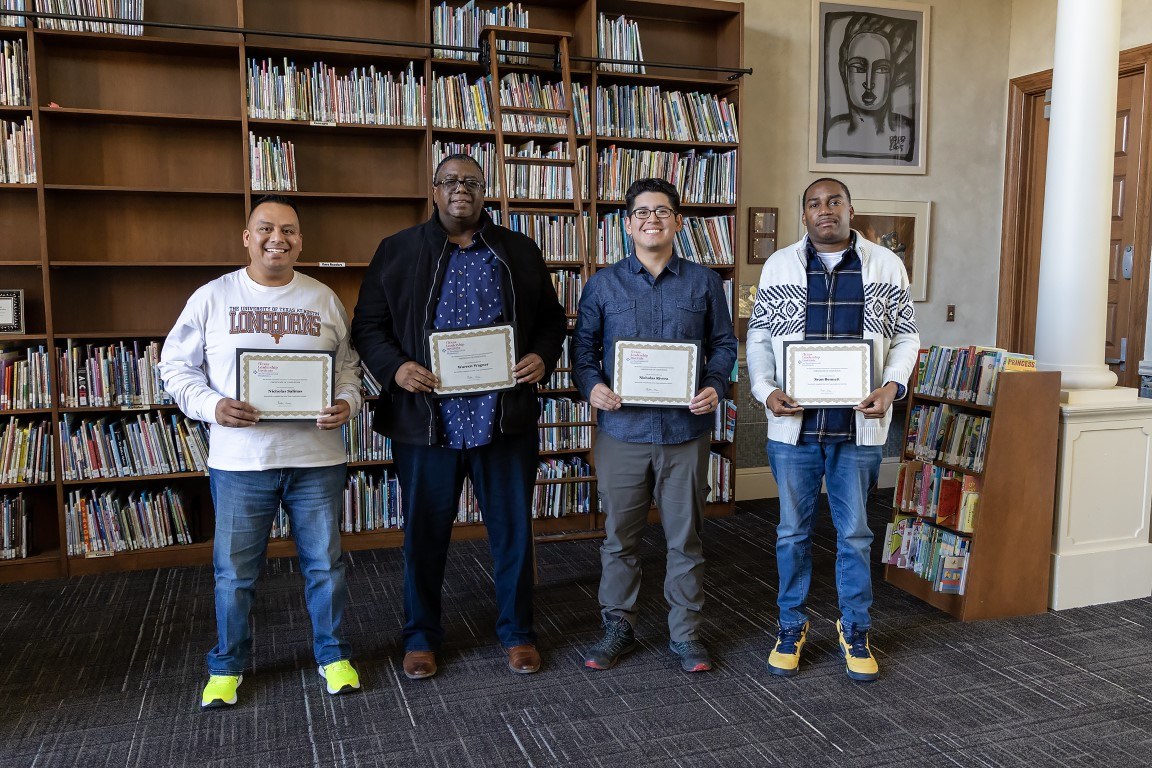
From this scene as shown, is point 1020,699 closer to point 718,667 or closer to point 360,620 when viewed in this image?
point 718,667

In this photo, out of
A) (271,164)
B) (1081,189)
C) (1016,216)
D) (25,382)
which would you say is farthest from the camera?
(1016,216)

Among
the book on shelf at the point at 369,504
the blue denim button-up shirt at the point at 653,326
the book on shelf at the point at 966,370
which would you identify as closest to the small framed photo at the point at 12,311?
the book on shelf at the point at 369,504

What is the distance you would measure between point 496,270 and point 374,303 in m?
0.41

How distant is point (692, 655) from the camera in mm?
2889

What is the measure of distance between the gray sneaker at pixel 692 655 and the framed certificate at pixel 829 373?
35.4 inches

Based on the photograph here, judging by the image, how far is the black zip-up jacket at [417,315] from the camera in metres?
2.75

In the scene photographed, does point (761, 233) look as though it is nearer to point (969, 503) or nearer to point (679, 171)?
point (679, 171)

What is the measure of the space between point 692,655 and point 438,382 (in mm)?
1240

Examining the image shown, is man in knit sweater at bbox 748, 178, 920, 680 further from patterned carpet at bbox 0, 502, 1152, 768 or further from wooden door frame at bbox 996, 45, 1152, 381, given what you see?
wooden door frame at bbox 996, 45, 1152, 381

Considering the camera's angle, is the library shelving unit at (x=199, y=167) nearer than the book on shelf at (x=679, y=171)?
Yes

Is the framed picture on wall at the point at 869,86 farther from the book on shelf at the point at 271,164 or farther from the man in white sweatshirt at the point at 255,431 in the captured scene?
the man in white sweatshirt at the point at 255,431

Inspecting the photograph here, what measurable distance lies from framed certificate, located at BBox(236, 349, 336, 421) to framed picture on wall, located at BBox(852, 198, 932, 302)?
12.7 feet

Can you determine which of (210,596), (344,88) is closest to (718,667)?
(210,596)

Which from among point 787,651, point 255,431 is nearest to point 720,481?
point 787,651
